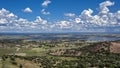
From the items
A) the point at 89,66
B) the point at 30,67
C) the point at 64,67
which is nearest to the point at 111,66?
the point at 89,66

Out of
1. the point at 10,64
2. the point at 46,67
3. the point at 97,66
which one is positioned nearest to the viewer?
the point at 10,64

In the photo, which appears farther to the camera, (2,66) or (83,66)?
(83,66)

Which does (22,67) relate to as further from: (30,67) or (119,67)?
(119,67)

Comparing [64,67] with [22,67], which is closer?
[22,67]

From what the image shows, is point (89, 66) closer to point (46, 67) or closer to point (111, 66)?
point (111, 66)

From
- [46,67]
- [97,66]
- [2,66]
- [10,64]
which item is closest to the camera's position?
[2,66]

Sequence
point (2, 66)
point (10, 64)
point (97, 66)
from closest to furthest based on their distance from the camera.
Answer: point (2, 66), point (10, 64), point (97, 66)

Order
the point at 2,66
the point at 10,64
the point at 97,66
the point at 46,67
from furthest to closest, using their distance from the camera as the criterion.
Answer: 1. the point at 97,66
2. the point at 46,67
3. the point at 10,64
4. the point at 2,66

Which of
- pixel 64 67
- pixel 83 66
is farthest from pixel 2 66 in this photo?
pixel 83 66
